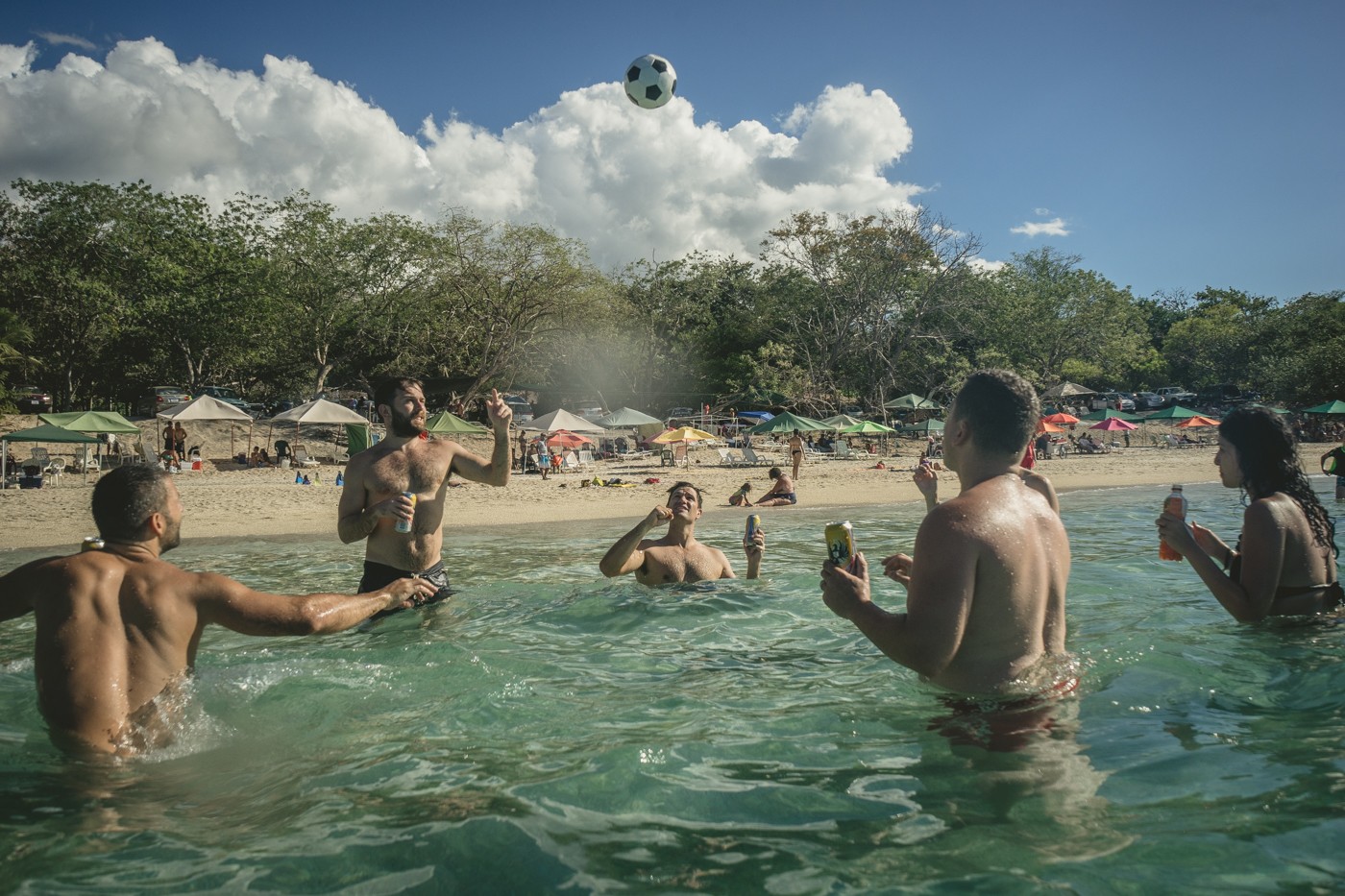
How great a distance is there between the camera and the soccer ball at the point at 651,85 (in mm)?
10148

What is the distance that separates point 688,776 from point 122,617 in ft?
6.85

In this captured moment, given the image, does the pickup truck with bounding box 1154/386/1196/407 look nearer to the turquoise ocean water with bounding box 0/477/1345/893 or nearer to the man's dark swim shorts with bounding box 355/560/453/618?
the turquoise ocean water with bounding box 0/477/1345/893

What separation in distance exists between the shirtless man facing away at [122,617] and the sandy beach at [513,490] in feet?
33.0

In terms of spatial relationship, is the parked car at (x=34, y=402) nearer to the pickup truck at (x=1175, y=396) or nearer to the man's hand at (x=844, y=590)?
the man's hand at (x=844, y=590)

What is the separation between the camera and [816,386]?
1619 inches

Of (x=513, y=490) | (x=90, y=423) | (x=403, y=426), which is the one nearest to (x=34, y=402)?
(x=90, y=423)

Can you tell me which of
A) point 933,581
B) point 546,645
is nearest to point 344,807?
point 933,581

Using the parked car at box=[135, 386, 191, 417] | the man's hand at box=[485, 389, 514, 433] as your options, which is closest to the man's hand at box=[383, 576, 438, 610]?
the man's hand at box=[485, 389, 514, 433]

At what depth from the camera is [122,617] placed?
3051 mm

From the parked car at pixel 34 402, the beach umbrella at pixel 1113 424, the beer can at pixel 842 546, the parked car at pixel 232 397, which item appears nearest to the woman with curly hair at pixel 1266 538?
the beer can at pixel 842 546

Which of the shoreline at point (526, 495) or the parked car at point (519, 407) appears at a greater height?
the parked car at point (519, 407)

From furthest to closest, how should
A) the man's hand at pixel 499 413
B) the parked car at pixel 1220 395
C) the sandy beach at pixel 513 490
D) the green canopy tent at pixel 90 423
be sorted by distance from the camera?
the parked car at pixel 1220 395
the green canopy tent at pixel 90 423
the sandy beach at pixel 513 490
the man's hand at pixel 499 413

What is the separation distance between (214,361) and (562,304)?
47.6ft

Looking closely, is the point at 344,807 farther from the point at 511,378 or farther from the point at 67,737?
the point at 511,378
